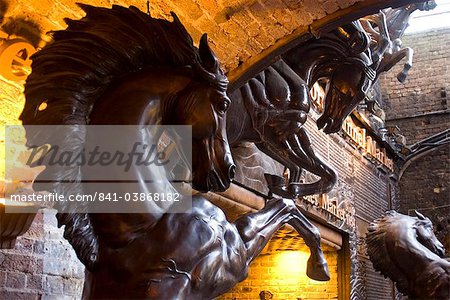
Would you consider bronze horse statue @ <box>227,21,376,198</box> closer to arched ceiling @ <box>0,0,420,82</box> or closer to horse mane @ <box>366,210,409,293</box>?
arched ceiling @ <box>0,0,420,82</box>

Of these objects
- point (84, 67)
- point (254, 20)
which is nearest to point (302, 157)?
point (254, 20)

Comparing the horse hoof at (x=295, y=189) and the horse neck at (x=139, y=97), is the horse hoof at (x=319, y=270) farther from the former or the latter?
the horse neck at (x=139, y=97)

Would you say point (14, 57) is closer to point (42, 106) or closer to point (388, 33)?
point (42, 106)

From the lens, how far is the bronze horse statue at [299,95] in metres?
3.64

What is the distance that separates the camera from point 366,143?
28.5ft

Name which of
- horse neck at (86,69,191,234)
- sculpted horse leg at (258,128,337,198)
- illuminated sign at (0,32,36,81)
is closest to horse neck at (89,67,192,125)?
horse neck at (86,69,191,234)

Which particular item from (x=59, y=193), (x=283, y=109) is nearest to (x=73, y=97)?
(x=59, y=193)

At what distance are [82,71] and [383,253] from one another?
2.74 meters

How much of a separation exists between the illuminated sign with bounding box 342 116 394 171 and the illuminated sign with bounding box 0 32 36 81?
570cm

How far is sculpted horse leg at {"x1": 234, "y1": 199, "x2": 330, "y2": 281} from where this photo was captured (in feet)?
6.77

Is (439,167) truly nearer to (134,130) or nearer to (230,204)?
(230,204)

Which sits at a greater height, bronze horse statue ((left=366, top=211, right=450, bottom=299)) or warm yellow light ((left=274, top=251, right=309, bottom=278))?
warm yellow light ((left=274, top=251, right=309, bottom=278))

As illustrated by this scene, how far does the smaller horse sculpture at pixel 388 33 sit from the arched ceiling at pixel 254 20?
86 cm

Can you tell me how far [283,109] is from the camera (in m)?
3.65
